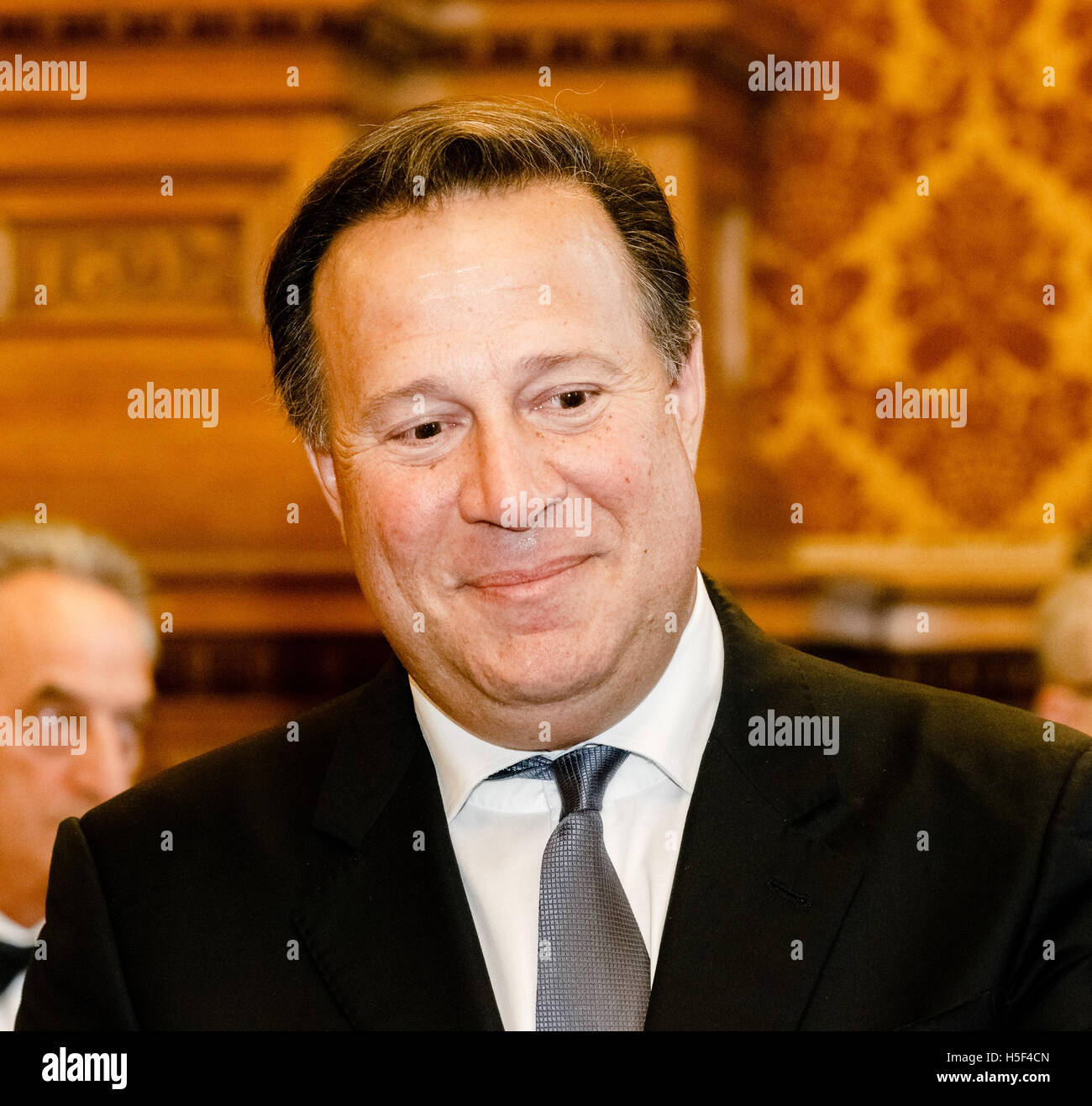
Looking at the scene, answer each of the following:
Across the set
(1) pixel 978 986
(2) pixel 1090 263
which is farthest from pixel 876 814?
(2) pixel 1090 263

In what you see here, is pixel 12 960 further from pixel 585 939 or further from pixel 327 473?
pixel 585 939

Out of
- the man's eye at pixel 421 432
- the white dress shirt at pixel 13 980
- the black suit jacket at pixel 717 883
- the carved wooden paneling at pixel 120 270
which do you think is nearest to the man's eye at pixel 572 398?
the man's eye at pixel 421 432

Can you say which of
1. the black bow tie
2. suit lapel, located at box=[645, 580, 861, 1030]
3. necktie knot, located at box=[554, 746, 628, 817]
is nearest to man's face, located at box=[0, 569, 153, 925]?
the black bow tie

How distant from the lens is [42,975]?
56.6 inches

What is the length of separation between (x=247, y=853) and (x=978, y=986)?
0.68m

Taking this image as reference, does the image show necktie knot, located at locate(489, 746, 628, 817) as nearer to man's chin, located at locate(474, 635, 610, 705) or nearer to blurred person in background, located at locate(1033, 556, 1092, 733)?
man's chin, located at locate(474, 635, 610, 705)

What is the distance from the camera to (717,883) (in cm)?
132

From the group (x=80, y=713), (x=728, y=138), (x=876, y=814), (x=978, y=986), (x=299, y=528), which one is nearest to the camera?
(x=978, y=986)

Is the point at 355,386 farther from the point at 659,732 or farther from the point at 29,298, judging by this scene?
the point at 29,298

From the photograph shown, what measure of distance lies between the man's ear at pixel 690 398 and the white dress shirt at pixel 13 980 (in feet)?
3.21

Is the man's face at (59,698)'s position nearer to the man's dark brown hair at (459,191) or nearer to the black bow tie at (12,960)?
the black bow tie at (12,960)

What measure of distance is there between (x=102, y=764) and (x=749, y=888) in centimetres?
122

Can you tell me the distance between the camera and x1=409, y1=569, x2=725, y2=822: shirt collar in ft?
4.62

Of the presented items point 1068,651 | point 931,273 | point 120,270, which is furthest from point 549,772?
point 931,273
